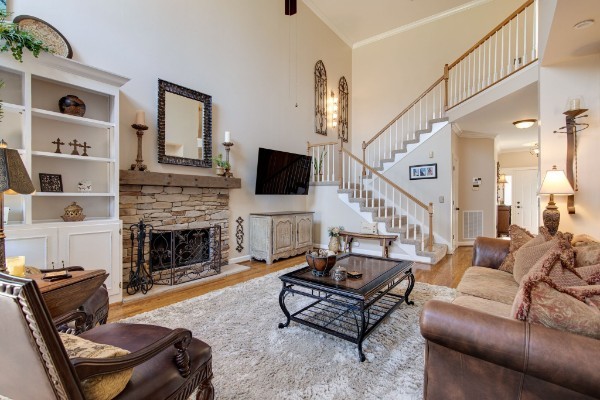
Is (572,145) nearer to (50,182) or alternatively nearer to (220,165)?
(220,165)

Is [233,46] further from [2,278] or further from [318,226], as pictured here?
[2,278]

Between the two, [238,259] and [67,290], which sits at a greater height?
[67,290]

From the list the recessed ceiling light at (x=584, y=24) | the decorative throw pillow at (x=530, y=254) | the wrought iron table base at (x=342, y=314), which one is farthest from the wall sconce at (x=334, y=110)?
the decorative throw pillow at (x=530, y=254)

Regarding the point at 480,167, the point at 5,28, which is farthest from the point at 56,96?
the point at 480,167

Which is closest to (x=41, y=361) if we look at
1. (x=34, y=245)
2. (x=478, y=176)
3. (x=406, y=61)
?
(x=34, y=245)

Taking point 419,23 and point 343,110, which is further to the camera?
point 343,110

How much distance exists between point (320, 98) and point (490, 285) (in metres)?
5.84

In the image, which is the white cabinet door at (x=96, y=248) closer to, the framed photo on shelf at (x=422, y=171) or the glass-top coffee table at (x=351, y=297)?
the glass-top coffee table at (x=351, y=297)

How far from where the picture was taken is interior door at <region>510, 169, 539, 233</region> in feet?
28.1

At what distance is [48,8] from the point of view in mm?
2881

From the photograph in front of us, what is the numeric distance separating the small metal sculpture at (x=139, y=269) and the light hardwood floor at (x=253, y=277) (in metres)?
0.16

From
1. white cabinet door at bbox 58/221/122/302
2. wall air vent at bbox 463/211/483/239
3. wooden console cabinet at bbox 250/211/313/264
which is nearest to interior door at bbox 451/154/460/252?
wall air vent at bbox 463/211/483/239

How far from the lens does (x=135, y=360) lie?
39.7 inches

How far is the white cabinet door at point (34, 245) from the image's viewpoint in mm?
2400
